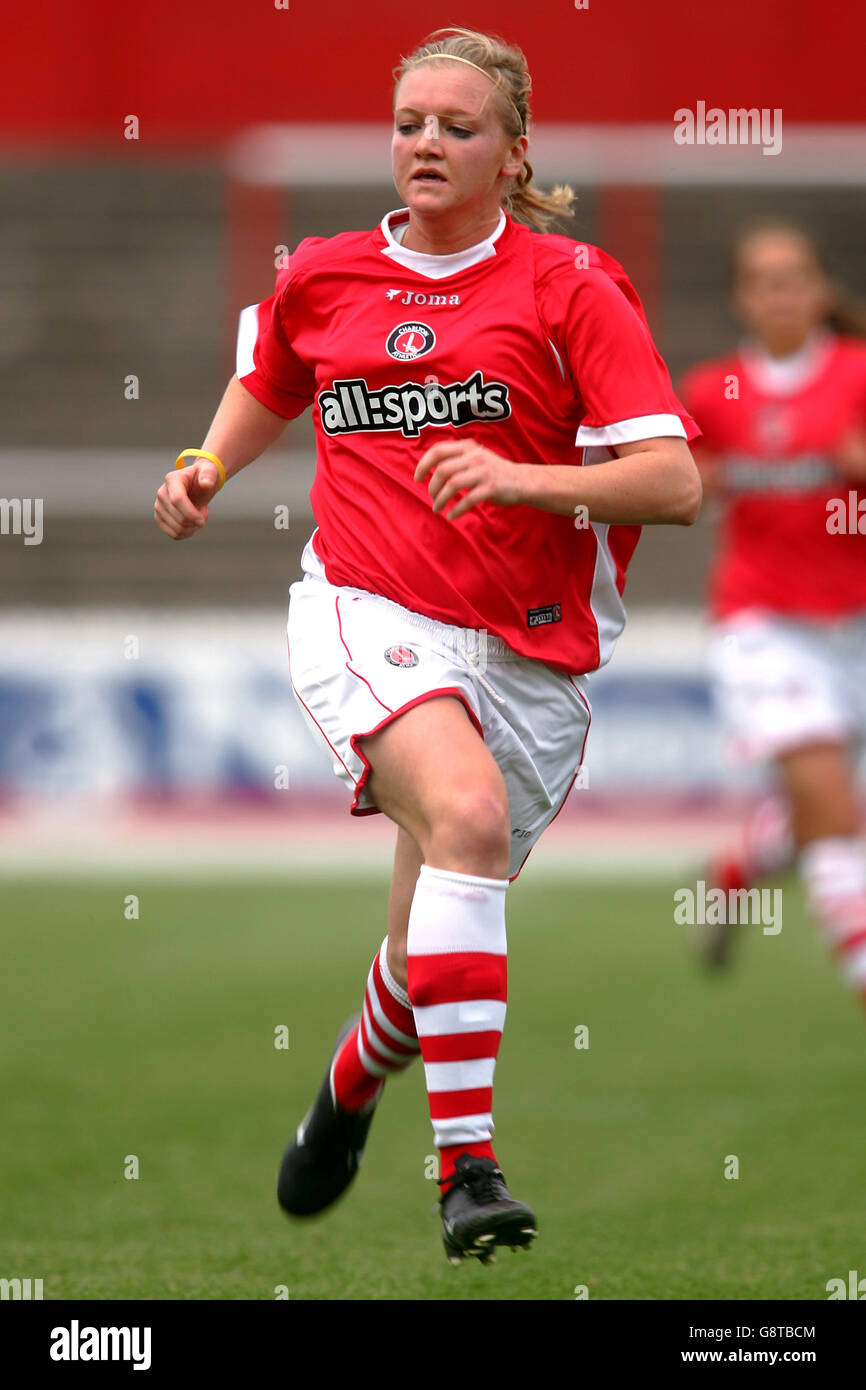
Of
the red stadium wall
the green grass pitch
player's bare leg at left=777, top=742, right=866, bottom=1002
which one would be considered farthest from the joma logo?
the red stadium wall

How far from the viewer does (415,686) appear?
3330mm

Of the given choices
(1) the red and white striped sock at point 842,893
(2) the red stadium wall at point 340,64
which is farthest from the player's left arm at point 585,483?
(2) the red stadium wall at point 340,64

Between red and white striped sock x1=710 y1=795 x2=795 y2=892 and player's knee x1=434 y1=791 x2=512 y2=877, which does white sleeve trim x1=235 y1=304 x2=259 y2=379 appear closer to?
player's knee x1=434 y1=791 x2=512 y2=877

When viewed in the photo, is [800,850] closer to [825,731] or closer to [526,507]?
[825,731]

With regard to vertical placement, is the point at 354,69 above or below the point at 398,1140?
above

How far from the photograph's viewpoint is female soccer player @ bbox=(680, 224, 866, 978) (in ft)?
20.6

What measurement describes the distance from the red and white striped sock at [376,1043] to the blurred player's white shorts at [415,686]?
341 millimetres

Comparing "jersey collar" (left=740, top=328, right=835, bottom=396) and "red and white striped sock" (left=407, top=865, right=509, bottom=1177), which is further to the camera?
"jersey collar" (left=740, top=328, right=835, bottom=396)

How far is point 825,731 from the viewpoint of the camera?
20.5ft

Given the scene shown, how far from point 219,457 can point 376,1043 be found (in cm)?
119

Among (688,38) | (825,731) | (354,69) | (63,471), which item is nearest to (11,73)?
(354,69)

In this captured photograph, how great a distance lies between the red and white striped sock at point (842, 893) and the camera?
5816mm

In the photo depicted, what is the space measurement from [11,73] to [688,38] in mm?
5543

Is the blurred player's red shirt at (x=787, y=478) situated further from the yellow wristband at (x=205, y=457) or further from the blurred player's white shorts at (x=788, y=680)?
the yellow wristband at (x=205, y=457)
